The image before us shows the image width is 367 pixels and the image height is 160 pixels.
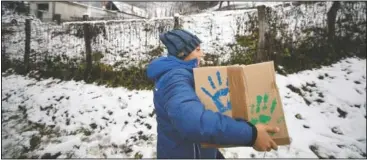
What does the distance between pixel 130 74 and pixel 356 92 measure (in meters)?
4.67

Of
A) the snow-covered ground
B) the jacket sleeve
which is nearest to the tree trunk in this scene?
the snow-covered ground

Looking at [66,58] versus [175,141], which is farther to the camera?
[66,58]

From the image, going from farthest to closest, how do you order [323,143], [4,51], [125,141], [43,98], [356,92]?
[4,51], [43,98], [356,92], [125,141], [323,143]

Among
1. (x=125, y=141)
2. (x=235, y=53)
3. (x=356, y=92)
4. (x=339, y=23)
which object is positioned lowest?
(x=125, y=141)

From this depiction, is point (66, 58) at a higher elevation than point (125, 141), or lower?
higher

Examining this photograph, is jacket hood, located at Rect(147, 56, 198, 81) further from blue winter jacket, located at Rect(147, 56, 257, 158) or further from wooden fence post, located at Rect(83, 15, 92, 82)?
wooden fence post, located at Rect(83, 15, 92, 82)

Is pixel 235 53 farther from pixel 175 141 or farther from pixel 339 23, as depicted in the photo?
pixel 175 141

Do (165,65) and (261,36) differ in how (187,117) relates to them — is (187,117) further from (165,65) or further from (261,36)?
(261,36)

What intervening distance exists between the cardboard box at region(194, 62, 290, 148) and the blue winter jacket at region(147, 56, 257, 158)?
0.28 feet

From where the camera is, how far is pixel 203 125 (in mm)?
1086

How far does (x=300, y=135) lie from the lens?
4.43 m

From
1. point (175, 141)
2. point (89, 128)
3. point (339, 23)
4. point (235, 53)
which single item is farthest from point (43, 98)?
point (339, 23)

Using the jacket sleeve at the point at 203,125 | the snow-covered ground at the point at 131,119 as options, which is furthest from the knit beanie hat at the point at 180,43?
the snow-covered ground at the point at 131,119

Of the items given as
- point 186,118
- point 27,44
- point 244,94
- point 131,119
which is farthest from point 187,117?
point 27,44
